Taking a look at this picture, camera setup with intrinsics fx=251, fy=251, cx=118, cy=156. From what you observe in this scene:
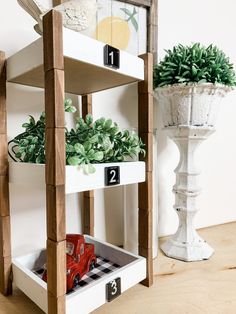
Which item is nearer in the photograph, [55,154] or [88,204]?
[55,154]

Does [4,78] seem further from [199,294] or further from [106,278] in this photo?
[199,294]

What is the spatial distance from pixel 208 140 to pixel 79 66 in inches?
30.3

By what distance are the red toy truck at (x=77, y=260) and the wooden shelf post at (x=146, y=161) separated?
0.48 feet

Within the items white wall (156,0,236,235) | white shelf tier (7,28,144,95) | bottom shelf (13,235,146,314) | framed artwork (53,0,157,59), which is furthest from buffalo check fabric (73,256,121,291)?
framed artwork (53,0,157,59)

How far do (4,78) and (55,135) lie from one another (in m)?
0.30

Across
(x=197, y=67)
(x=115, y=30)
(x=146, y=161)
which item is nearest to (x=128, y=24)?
(x=115, y=30)

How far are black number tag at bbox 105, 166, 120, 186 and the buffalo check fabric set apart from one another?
273mm

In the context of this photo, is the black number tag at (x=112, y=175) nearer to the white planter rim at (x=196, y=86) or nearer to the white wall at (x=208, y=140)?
the white planter rim at (x=196, y=86)

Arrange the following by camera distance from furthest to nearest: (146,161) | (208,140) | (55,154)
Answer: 1. (208,140)
2. (146,161)
3. (55,154)

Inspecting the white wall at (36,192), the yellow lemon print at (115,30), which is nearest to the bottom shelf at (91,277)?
the white wall at (36,192)

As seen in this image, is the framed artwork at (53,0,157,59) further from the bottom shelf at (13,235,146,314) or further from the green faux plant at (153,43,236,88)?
the bottom shelf at (13,235,146,314)

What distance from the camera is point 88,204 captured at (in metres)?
0.85

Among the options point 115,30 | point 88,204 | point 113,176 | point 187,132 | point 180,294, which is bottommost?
point 180,294

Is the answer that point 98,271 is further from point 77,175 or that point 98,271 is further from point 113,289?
point 77,175
